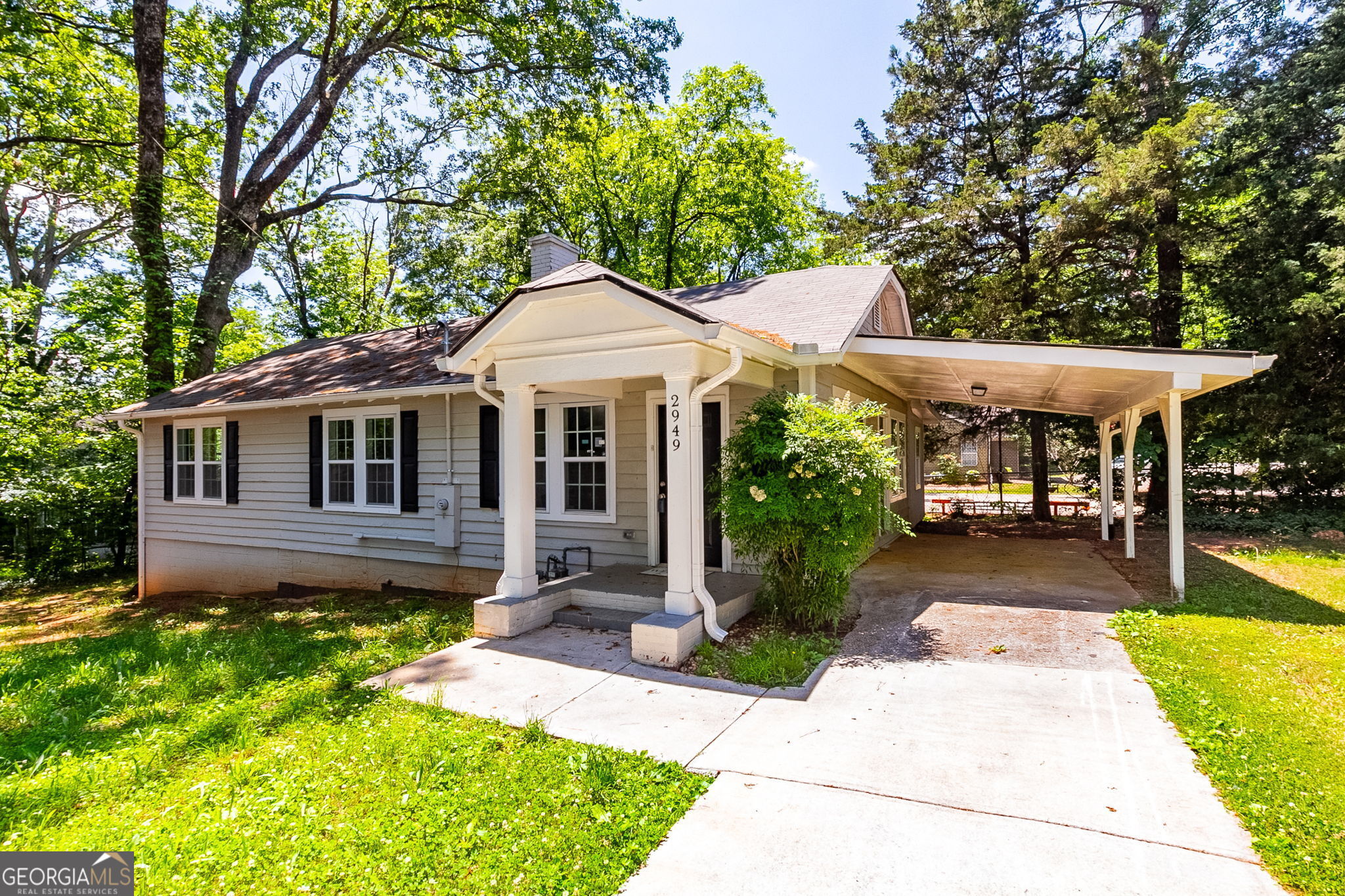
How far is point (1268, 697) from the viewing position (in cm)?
413

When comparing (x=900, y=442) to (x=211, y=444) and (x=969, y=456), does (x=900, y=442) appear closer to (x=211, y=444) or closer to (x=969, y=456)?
(x=211, y=444)

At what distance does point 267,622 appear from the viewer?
24.9ft

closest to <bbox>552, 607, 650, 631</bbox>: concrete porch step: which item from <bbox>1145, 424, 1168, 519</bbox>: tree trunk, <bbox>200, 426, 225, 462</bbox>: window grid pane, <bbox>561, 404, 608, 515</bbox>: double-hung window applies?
<bbox>561, 404, 608, 515</bbox>: double-hung window

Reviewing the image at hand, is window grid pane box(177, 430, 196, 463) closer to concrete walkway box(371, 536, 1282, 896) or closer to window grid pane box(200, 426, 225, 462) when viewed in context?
window grid pane box(200, 426, 225, 462)

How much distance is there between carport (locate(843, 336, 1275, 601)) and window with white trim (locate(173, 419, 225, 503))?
1126 centimetres

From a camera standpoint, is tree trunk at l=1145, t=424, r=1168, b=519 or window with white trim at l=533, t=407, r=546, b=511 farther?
tree trunk at l=1145, t=424, r=1168, b=519

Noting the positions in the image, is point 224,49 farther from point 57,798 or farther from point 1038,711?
point 1038,711

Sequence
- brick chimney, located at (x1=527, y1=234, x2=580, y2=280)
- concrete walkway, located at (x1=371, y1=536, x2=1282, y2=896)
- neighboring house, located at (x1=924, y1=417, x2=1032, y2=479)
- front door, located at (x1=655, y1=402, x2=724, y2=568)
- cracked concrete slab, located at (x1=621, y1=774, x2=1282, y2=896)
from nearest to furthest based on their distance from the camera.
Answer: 1. cracked concrete slab, located at (x1=621, y1=774, x2=1282, y2=896)
2. concrete walkway, located at (x1=371, y1=536, x2=1282, y2=896)
3. front door, located at (x1=655, y1=402, x2=724, y2=568)
4. brick chimney, located at (x1=527, y1=234, x2=580, y2=280)
5. neighboring house, located at (x1=924, y1=417, x2=1032, y2=479)

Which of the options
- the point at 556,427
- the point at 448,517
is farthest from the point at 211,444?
the point at 556,427

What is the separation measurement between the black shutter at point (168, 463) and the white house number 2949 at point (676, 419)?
11.5 metres

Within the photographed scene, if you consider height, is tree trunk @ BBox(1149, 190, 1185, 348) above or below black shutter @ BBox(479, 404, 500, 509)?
above

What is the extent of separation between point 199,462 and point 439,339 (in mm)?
5300

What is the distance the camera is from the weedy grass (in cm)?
474

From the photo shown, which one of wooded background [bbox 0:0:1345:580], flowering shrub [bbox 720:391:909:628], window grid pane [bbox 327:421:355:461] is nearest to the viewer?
flowering shrub [bbox 720:391:909:628]
